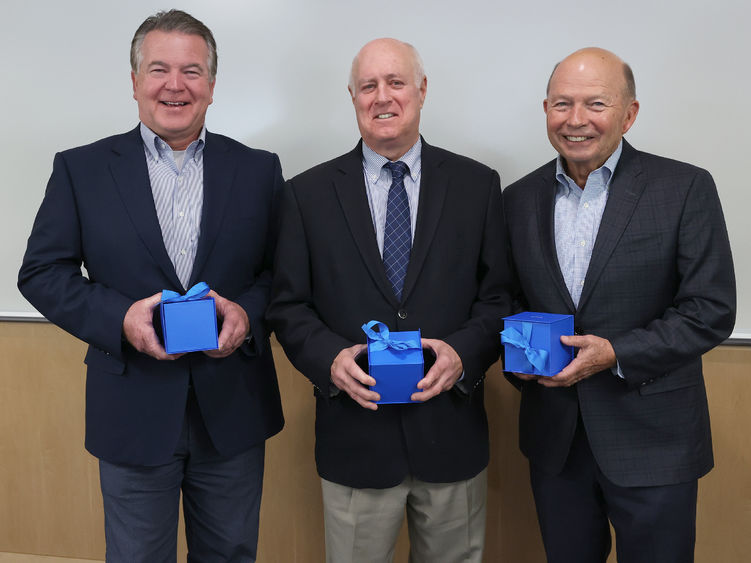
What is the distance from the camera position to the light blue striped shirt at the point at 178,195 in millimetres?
1907

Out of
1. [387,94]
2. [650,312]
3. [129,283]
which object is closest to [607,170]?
[650,312]

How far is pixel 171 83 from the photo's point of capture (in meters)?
1.90

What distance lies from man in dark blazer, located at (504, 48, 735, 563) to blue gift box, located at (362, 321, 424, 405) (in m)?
0.34

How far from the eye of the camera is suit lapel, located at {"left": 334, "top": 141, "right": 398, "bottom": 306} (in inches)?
73.3

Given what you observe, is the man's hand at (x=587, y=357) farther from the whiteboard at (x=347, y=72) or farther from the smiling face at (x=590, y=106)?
the whiteboard at (x=347, y=72)

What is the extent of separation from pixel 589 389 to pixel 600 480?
0.23 m

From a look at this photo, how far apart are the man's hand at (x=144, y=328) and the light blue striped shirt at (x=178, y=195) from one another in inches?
6.5

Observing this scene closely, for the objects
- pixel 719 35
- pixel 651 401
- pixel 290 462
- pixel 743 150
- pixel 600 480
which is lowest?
pixel 290 462

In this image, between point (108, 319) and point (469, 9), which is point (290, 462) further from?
point (469, 9)

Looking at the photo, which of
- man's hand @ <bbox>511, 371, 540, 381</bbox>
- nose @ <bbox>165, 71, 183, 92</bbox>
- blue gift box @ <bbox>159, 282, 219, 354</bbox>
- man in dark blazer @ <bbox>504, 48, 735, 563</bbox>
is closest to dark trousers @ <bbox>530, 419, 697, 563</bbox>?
man in dark blazer @ <bbox>504, 48, 735, 563</bbox>

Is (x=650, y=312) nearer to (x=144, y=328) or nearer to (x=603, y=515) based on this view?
(x=603, y=515)

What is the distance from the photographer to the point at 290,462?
2.83 meters

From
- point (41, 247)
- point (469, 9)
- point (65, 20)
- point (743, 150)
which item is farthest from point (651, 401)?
point (65, 20)

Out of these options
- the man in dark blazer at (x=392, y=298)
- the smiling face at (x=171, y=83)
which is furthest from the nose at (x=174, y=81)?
the man in dark blazer at (x=392, y=298)
